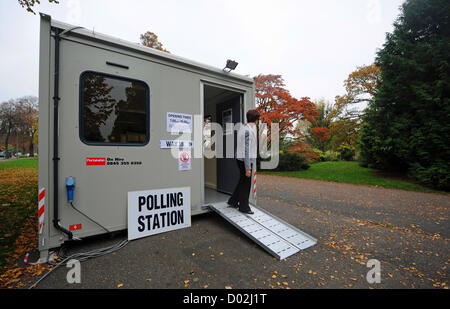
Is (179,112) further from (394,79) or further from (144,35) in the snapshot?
(144,35)

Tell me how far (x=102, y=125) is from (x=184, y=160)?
1.33 metres

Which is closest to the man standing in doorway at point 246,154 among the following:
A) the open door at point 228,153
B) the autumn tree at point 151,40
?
the open door at point 228,153

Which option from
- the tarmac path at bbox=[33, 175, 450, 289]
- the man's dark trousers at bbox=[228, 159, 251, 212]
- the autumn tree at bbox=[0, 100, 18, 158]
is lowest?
the tarmac path at bbox=[33, 175, 450, 289]

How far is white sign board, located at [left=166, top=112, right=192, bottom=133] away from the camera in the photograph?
3.31 metres

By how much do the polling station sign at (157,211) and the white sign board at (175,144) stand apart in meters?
0.74

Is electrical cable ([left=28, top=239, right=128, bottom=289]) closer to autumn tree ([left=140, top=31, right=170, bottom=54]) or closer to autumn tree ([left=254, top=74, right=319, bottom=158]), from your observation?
autumn tree ([left=254, top=74, right=319, bottom=158])

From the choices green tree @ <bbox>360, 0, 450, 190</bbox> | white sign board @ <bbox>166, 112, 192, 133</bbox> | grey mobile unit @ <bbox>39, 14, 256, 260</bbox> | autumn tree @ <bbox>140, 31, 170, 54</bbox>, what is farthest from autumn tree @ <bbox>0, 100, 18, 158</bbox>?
green tree @ <bbox>360, 0, 450, 190</bbox>

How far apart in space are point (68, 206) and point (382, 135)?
11.6 meters

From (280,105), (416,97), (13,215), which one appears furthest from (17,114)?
(416,97)

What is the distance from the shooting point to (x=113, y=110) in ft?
9.39

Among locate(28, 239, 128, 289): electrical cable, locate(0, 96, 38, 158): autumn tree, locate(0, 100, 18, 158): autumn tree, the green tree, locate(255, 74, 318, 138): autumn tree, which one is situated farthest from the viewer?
locate(0, 96, 38, 158): autumn tree

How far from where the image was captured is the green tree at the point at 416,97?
285 inches

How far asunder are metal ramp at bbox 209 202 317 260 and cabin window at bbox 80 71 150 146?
1940 millimetres
